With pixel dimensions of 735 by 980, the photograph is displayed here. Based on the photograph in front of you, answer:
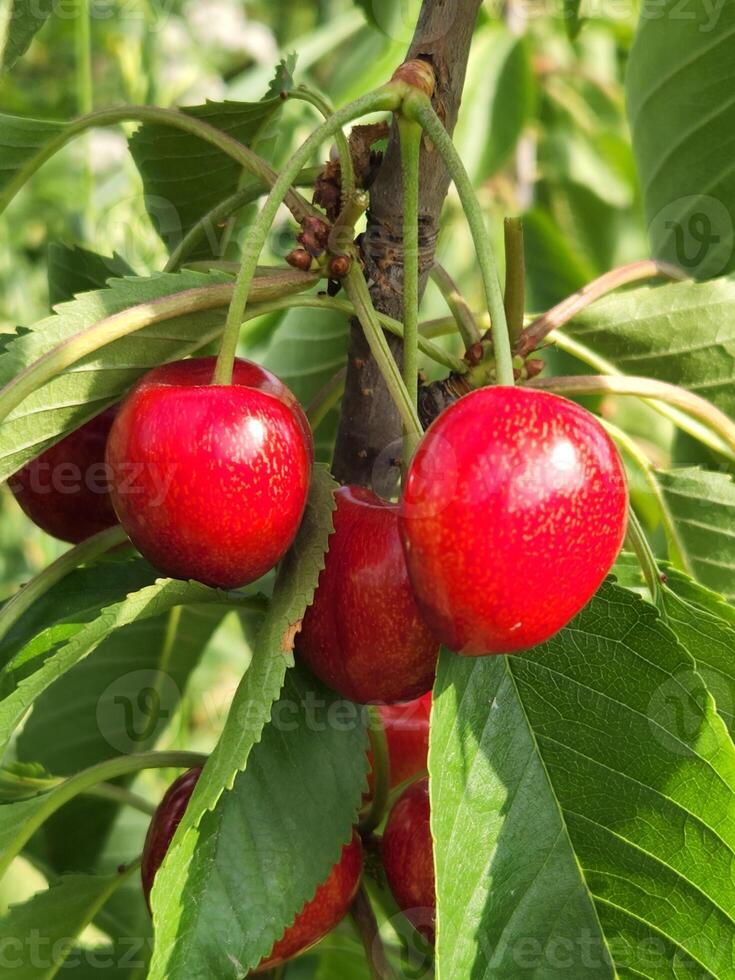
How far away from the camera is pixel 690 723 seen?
2.92ft

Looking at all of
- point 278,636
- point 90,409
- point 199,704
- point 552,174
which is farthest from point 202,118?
point 199,704

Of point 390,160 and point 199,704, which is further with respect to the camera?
point 199,704

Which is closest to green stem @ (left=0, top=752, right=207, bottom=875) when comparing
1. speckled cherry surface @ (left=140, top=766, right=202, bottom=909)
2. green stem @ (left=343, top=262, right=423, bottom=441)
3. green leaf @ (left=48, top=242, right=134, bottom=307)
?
speckled cherry surface @ (left=140, top=766, right=202, bottom=909)

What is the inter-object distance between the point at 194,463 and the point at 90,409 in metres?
0.12

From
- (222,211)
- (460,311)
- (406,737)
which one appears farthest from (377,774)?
(222,211)

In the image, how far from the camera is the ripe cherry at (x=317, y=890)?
99 cm

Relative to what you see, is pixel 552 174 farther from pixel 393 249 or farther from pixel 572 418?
pixel 572 418

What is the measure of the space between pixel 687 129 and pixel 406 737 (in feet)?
2.19

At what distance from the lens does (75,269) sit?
1.22 m

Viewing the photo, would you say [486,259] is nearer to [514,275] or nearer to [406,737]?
[514,275]

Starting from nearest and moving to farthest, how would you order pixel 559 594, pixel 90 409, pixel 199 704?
pixel 559 594 < pixel 90 409 < pixel 199 704

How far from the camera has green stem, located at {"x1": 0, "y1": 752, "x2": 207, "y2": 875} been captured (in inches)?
37.8

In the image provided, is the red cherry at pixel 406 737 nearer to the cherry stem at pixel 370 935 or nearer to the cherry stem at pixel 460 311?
the cherry stem at pixel 370 935

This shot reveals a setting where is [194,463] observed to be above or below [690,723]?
above
